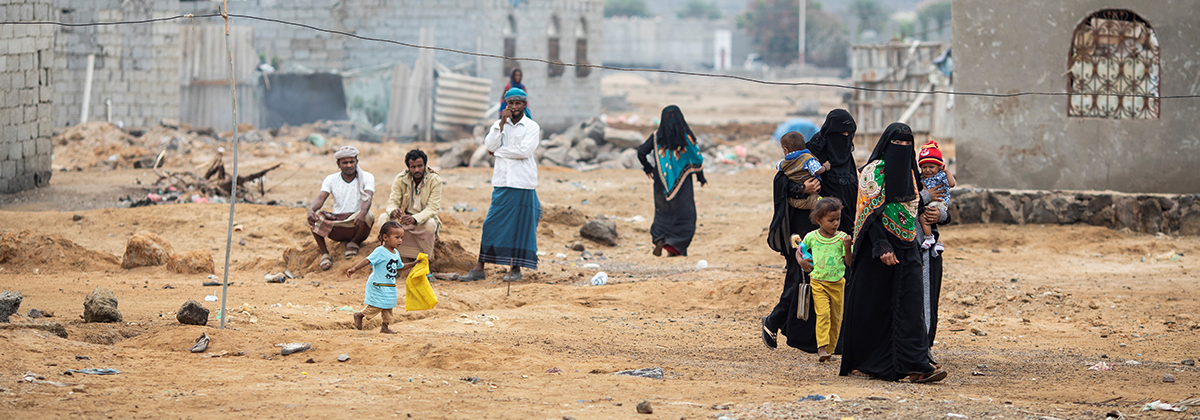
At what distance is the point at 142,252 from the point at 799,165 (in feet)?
17.5

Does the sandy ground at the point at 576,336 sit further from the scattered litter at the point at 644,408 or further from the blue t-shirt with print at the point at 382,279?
the blue t-shirt with print at the point at 382,279

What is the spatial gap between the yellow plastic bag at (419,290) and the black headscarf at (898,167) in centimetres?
266

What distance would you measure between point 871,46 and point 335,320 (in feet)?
48.7

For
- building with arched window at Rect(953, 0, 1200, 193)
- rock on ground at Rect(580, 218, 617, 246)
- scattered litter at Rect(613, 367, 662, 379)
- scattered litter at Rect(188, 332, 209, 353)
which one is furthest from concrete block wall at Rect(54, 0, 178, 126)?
scattered litter at Rect(613, 367, 662, 379)

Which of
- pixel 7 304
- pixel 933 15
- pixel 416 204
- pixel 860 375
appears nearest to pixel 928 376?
pixel 860 375

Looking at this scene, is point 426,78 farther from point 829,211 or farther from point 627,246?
point 829,211

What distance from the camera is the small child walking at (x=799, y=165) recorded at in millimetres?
5559

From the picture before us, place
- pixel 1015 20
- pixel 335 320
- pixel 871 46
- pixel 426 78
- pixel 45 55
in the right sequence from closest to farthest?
pixel 335 320, pixel 1015 20, pixel 45 55, pixel 871 46, pixel 426 78

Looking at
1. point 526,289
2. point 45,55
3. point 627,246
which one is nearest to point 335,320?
point 526,289

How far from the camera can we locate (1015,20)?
9.96 m

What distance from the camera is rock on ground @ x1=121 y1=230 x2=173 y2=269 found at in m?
7.92

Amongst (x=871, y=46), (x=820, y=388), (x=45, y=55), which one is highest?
(x=871, y=46)

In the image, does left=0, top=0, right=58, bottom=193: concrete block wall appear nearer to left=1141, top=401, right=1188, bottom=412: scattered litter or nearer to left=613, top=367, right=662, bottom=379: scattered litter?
left=613, top=367, right=662, bottom=379: scattered litter

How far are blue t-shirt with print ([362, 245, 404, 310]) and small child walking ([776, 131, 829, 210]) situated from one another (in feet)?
7.40
